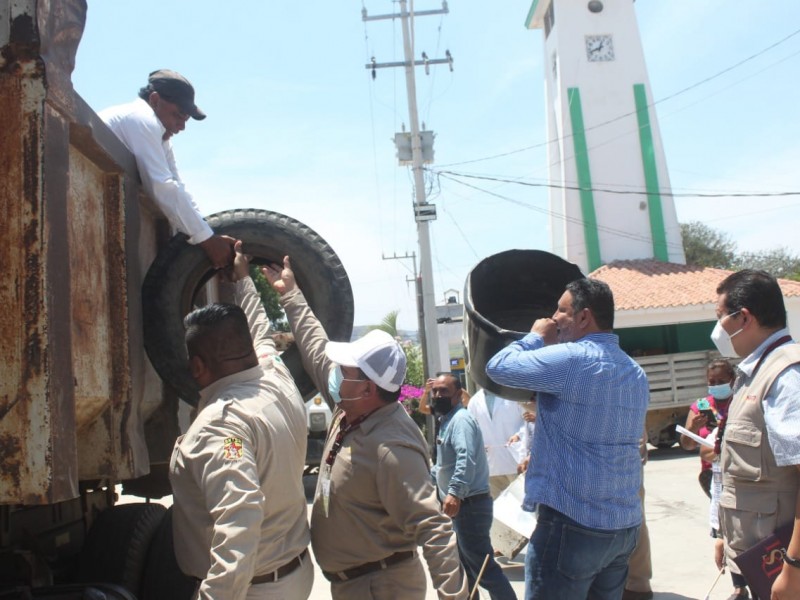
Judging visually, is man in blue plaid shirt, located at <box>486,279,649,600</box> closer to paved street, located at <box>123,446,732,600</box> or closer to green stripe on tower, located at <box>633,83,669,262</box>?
paved street, located at <box>123,446,732,600</box>

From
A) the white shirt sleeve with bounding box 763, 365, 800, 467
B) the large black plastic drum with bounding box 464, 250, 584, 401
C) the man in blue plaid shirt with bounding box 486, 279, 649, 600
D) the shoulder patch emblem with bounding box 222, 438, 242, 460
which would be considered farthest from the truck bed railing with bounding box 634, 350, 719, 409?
the shoulder patch emblem with bounding box 222, 438, 242, 460

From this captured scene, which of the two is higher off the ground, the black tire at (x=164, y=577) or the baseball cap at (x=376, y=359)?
the baseball cap at (x=376, y=359)

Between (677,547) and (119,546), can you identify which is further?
(677,547)

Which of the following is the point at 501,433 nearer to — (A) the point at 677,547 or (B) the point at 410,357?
(A) the point at 677,547

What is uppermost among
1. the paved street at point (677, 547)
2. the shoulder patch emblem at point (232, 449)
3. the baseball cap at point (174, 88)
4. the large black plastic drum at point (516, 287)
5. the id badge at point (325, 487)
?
the baseball cap at point (174, 88)

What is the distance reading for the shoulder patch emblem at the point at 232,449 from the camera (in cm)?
242

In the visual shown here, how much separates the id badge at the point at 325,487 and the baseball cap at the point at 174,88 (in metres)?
1.78

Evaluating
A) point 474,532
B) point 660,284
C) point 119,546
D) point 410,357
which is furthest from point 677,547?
point 410,357

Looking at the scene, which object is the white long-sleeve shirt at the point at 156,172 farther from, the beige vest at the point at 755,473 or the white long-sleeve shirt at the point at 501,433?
the white long-sleeve shirt at the point at 501,433

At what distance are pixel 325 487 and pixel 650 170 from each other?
25.1 metres

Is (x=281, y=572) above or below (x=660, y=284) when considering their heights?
below

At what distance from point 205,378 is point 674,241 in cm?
2505

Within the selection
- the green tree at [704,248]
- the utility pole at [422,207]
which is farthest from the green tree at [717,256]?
the utility pole at [422,207]

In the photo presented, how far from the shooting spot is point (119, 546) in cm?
343
